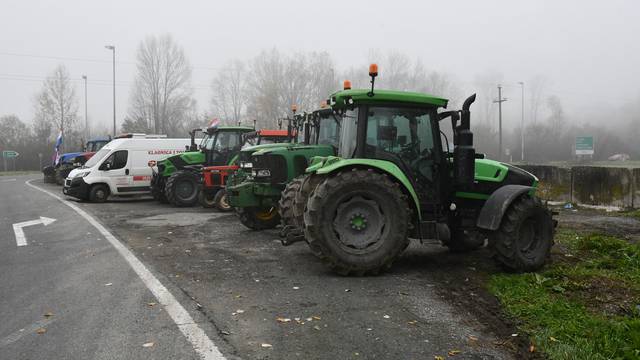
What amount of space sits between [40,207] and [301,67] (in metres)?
42.1

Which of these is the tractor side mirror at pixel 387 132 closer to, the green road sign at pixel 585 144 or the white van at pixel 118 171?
the white van at pixel 118 171

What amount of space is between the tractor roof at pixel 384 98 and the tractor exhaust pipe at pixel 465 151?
46cm

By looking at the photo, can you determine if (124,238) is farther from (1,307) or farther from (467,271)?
(467,271)

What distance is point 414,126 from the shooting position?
7801 mm

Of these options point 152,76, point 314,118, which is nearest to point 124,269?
point 314,118

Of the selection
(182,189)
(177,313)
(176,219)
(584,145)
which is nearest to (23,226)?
(176,219)

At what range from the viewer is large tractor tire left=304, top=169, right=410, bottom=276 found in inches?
281

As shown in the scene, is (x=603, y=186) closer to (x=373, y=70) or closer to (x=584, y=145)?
(x=373, y=70)

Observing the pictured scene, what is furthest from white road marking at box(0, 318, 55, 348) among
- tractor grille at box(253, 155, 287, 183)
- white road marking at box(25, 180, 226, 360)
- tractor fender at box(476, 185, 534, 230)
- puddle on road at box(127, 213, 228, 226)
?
puddle on road at box(127, 213, 228, 226)

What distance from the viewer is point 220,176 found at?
16.2 metres

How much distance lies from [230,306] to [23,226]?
9.26 meters

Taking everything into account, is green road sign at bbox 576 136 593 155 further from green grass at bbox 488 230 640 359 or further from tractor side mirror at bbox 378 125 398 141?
tractor side mirror at bbox 378 125 398 141

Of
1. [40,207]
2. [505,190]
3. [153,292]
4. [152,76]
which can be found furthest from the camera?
[152,76]

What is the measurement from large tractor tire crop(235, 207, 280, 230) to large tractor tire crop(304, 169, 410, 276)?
184 inches
